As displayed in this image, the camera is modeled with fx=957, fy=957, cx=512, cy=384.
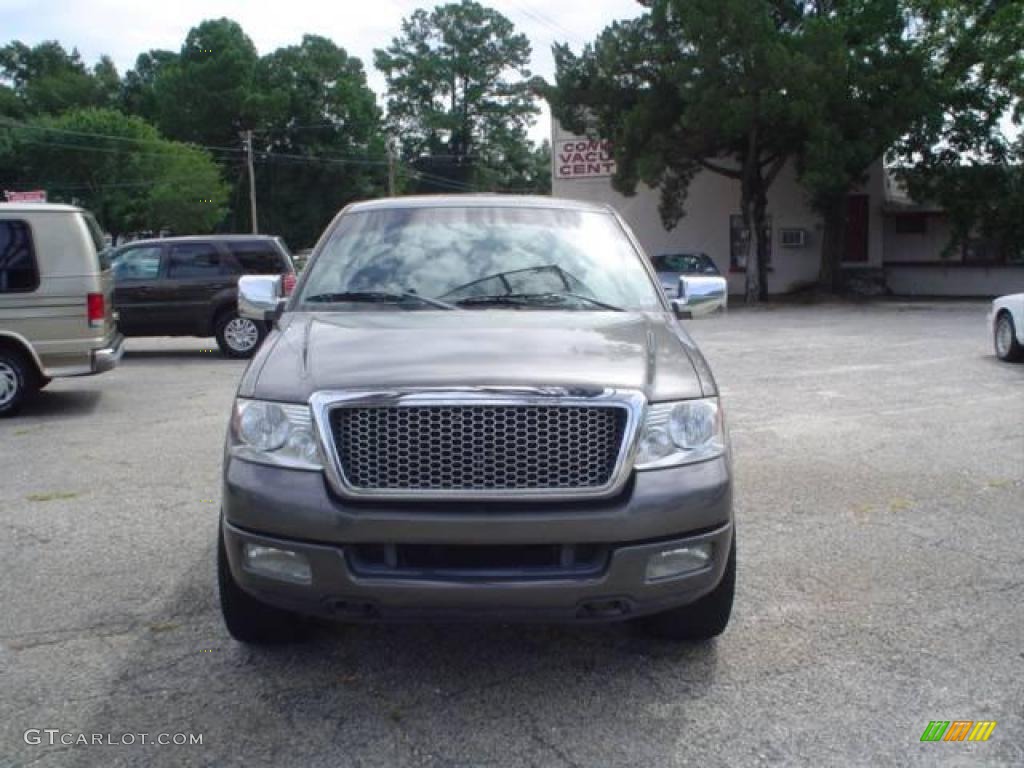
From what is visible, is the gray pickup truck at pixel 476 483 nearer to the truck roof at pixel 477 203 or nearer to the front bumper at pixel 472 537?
the front bumper at pixel 472 537

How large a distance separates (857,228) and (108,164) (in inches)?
1801

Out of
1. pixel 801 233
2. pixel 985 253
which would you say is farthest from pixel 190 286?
pixel 985 253

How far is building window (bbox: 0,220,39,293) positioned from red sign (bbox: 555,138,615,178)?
24566 millimetres

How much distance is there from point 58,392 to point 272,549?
880 centimetres

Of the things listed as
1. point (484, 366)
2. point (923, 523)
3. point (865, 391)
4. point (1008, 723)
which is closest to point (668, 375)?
point (484, 366)

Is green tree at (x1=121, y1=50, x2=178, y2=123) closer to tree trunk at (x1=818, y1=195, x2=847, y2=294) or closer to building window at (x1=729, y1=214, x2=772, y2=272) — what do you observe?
building window at (x1=729, y1=214, x2=772, y2=272)

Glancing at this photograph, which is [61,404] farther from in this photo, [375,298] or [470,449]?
[470,449]

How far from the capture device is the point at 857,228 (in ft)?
97.0

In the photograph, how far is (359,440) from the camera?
123 inches

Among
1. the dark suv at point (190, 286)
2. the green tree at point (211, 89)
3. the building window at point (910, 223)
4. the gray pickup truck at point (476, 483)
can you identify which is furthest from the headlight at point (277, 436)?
the green tree at point (211, 89)

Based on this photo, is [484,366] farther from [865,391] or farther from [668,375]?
[865,391]

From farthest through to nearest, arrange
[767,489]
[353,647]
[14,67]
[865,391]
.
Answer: [14,67] → [865,391] → [767,489] → [353,647]

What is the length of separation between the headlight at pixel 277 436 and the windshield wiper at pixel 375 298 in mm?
1030

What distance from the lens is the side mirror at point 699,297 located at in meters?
5.26
